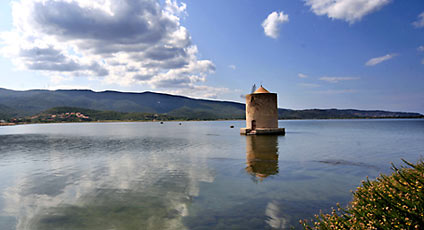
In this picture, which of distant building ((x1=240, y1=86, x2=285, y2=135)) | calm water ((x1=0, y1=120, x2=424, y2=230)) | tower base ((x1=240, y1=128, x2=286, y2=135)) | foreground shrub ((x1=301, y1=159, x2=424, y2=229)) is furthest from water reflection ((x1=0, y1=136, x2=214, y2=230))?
tower base ((x1=240, y1=128, x2=286, y2=135))

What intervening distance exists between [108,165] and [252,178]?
8.72m

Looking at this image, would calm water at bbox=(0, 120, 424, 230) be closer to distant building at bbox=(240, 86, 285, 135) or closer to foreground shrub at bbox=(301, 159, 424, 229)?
foreground shrub at bbox=(301, 159, 424, 229)

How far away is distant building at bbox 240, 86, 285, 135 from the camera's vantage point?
116ft

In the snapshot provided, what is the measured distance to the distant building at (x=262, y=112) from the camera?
1387 inches

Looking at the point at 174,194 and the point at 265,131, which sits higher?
the point at 265,131

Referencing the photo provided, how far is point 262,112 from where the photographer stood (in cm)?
3569

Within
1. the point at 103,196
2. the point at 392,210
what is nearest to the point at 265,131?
the point at 103,196

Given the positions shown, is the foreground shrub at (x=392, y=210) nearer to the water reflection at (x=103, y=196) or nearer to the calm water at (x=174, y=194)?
the calm water at (x=174, y=194)

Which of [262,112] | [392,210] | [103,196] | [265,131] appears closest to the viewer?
[392,210]

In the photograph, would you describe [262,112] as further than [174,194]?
Yes

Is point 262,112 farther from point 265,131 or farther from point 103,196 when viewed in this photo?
point 103,196

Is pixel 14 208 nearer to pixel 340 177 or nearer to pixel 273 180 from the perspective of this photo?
pixel 273 180

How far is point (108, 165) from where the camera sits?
1508 cm

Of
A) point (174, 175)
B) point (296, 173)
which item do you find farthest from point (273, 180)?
point (174, 175)
